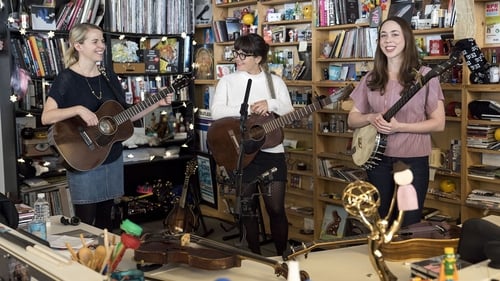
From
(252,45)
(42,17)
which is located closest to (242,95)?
(252,45)

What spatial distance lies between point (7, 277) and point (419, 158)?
6.39 ft

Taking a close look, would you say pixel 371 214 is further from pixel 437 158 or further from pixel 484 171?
pixel 437 158

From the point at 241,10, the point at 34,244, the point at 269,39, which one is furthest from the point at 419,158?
the point at 241,10

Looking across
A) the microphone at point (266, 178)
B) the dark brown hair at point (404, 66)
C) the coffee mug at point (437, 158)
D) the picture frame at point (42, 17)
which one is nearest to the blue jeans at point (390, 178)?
the dark brown hair at point (404, 66)

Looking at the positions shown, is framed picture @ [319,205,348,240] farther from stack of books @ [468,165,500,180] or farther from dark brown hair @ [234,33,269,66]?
dark brown hair @ [234,33,269,66]

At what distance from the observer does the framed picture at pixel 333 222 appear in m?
4.71

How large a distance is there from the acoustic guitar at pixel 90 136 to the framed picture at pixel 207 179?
2069 mm

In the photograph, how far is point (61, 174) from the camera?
16.6ft

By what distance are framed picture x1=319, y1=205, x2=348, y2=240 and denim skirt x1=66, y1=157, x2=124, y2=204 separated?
73.6 inches

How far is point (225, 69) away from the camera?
5.55 m

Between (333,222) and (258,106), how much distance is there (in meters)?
1.54

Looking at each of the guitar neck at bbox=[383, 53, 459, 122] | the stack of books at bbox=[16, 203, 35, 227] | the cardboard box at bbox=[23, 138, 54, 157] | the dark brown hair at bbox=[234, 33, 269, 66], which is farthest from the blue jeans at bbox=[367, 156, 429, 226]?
the cardboard box at bbox=[23, 138, 54, 157]

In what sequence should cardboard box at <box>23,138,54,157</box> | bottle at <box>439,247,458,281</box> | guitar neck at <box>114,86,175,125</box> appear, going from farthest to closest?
1. cardboard box at <box>23,138,54,157</box>
2. guitar neck at <box>114,86,175,125</box>
3. bottle at <box>439,247,458,281</box>

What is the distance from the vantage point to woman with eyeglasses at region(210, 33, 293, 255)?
3648 millimetres
